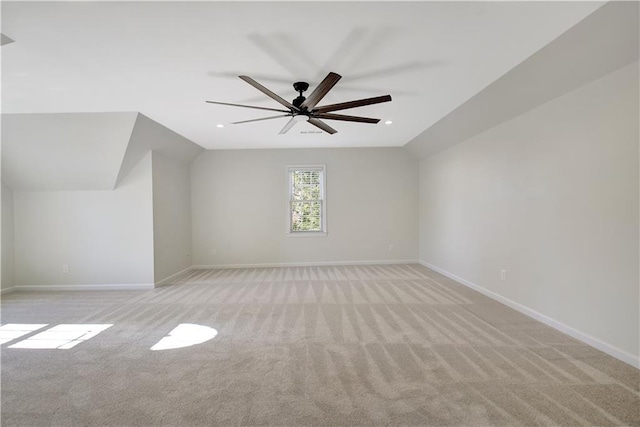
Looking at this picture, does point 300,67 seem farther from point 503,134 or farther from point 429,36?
point 503,134

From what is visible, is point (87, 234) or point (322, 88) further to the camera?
point (87, 234)

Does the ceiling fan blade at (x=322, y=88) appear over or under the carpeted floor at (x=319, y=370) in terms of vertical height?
over

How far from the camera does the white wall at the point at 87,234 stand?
420cm

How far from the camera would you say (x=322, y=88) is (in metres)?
2.11

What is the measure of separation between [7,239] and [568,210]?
7286 mm

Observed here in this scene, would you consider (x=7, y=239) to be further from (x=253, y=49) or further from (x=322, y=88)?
(x=322, y=88)

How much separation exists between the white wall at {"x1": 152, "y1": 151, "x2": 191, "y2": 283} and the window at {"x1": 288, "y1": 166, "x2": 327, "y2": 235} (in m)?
2.17

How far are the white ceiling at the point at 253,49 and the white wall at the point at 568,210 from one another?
74cm

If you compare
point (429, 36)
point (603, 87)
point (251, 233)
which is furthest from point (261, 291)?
point (603, 87)

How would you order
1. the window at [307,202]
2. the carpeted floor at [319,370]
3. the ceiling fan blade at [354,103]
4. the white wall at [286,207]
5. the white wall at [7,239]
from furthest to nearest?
1. the window at [307,202]
2. the white wall at [286,207]
3. the white wall at [7,239]
4. the ceiling fan blade at [354,103]
5. the carpeted floor at [319,370]

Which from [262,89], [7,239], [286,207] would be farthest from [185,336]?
[7,239]

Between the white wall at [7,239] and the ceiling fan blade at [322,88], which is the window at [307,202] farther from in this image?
the white wall at [7,239]

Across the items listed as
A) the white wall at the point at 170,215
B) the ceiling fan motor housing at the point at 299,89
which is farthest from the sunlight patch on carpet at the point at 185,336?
the ceiling fan motor housing at the point at 299,89

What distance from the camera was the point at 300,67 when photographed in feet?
7.66
